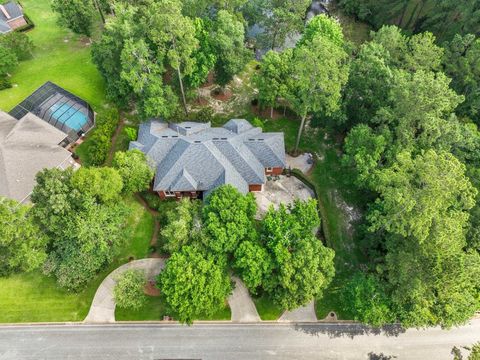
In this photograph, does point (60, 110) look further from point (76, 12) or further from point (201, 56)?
point (201, 56)

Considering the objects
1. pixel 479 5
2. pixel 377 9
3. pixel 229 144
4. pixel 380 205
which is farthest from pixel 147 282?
pixel 377 9

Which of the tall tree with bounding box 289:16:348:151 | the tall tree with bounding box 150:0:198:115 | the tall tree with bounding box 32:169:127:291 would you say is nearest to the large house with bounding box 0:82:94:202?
the tall tree with bounding box 32:169:127:291

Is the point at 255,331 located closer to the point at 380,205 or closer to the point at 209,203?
the point at 209,203

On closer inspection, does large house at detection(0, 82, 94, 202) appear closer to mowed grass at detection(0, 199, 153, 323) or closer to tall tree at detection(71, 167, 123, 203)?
mowed grass at detection(0, 199, 153, 323)

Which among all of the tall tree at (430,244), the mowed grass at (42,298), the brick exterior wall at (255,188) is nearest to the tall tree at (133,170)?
the mowed grass at (42,298)

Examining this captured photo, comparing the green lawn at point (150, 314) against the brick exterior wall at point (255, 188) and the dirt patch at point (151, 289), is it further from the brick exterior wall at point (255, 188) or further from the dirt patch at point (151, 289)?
the brick exterior wall at point (255, 188)
